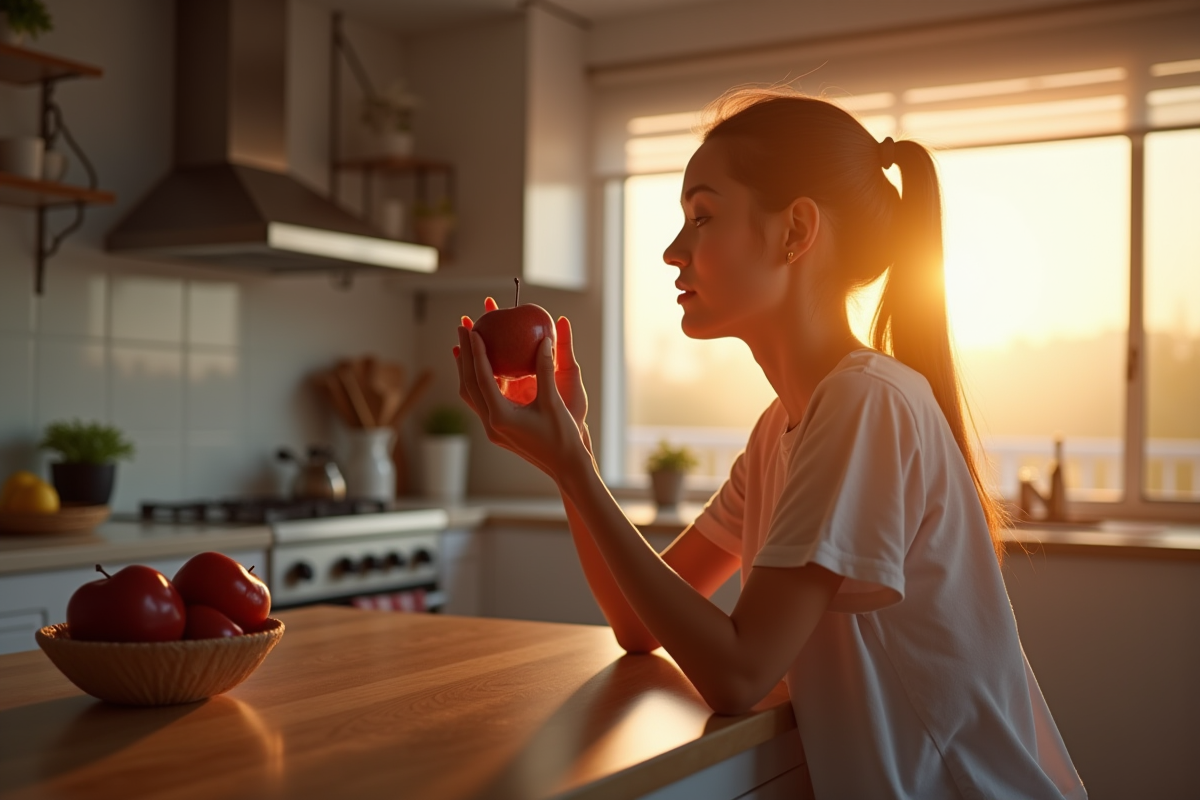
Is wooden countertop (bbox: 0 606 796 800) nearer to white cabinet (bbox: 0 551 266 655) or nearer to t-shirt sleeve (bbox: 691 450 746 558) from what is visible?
t-shirt sleeve (bbox: 691 450 746 558)

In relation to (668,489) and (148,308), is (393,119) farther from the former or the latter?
(668,489)

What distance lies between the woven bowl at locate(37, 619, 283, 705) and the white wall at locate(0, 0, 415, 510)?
2.02m

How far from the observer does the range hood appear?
3088 millimetres

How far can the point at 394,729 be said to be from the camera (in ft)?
3.47

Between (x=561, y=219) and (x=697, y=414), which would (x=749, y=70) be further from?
(x=697, y=414)

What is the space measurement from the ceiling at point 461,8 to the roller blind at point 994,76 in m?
0.19

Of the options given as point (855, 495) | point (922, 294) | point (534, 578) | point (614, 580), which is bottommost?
point (534, 578)

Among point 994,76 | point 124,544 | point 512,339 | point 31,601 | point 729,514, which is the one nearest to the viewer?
point 512,339

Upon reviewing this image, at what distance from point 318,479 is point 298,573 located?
0.59m

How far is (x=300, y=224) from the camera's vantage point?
313 centimetres

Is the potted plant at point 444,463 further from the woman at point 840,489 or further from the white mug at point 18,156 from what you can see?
the woman at point 840,489

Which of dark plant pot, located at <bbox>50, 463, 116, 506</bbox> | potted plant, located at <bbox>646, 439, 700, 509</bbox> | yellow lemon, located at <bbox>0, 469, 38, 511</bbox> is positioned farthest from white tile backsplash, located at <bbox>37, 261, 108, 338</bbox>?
potted plant, located at <bbox>646, 439, 700, 509</bbox>

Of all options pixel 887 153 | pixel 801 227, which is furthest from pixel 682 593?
pixel 887 153

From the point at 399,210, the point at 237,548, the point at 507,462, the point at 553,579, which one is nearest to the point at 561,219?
the point at 399,210
